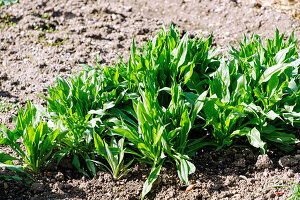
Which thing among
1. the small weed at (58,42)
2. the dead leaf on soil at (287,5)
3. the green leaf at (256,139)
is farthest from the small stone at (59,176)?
the dead leaf on soil at (287,5)

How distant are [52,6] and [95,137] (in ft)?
11.9

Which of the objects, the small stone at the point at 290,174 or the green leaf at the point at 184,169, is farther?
the small stone at the point at 290,174

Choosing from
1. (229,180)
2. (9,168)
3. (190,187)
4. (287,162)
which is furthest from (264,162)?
(9,168)

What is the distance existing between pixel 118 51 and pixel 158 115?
214 centimetres

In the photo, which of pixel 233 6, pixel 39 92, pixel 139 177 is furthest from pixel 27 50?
pixel 233 6

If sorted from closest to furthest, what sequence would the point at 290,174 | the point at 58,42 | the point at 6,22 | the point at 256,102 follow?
the point at 290,174 < the point at 256,102 < the point at 58,42 < the point at 6,22

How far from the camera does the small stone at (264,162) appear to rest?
281 centimetres

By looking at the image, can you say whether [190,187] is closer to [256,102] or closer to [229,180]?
[229,180]

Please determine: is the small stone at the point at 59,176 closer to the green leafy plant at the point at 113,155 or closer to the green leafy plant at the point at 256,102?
the green leafy plant at the point at 113,155

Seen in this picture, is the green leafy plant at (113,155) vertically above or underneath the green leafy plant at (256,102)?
underneath

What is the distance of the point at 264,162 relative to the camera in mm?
2807

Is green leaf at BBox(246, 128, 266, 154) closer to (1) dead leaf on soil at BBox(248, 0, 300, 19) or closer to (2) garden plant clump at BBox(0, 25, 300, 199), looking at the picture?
(2) garden plant clump at BBox(0, 25, 300, 199)

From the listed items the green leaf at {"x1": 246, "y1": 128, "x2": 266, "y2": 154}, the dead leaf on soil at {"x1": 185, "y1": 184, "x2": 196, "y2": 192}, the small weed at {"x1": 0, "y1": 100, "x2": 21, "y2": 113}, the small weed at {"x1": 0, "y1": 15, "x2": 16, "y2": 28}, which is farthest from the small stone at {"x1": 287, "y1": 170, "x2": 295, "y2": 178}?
the small weed at {"x1": 0, "y1": 15, "x2": 16, "y2": 28}

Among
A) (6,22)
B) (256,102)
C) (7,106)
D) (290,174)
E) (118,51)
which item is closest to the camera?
(290,174)
